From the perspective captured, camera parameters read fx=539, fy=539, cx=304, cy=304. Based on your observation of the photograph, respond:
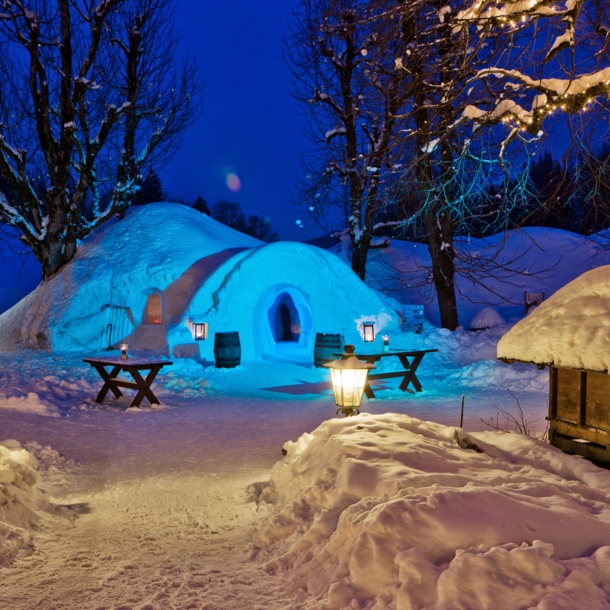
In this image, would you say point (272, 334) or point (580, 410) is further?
point (272, 334)

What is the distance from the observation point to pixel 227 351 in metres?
13.3

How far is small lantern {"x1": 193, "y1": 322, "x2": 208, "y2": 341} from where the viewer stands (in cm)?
1406

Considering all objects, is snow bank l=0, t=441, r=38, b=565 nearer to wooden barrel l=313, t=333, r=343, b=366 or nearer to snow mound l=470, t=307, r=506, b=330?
wooden barrel l=313, t=333, r=343, b=366

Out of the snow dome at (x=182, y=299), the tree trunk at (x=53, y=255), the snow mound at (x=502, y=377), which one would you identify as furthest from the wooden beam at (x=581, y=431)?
the tree trunk at (x=53, y=255)

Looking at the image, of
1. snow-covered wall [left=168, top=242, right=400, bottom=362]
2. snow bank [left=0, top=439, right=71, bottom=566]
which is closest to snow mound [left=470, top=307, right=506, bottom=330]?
snow-covered wall [left=168, top=242, right=400, bottom=362]

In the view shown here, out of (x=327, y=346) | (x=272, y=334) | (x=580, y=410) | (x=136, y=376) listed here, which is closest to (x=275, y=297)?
(x=272, y=334)

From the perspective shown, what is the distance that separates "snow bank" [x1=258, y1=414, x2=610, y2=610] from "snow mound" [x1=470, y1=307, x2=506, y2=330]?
51.4 feet

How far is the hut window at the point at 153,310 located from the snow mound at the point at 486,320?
36.6 feet

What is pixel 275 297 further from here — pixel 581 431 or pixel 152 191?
pixel 152 191

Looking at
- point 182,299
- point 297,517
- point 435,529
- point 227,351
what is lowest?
point 297,517

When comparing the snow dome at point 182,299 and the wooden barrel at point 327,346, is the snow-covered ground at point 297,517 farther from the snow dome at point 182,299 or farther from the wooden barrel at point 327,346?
the snow dome at point 182,299

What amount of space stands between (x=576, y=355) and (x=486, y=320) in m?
15.8

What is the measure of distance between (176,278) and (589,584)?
14253mm

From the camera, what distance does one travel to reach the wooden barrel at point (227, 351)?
43.6 feet
